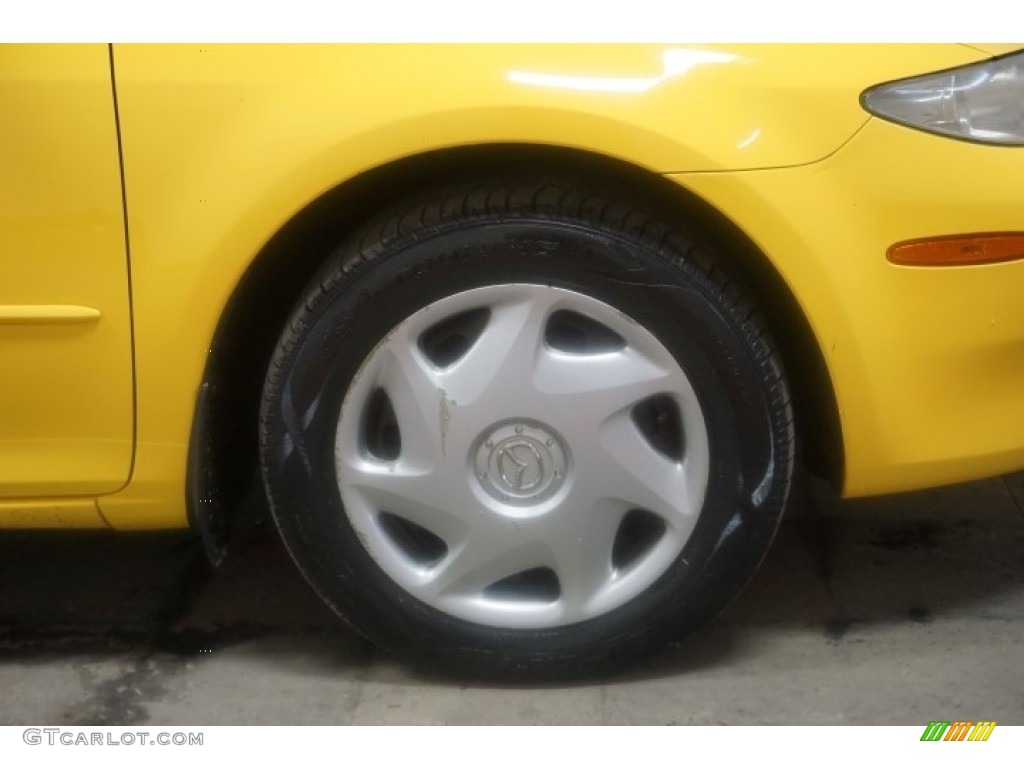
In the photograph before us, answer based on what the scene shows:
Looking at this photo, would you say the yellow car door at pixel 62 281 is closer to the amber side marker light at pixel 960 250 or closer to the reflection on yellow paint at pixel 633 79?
the reflection on yellow paint at pixel 633 79

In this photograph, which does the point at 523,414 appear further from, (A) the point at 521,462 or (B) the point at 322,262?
(B) the point at 322,262

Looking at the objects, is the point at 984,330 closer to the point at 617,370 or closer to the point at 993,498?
the point at 617,370

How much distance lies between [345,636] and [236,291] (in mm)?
644

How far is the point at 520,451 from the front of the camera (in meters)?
1.71

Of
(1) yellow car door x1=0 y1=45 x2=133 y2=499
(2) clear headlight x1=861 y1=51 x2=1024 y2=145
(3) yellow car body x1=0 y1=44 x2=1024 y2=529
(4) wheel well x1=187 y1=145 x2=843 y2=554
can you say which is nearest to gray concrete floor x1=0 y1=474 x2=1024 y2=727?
(4) wheel well x1=187 y1=145 x2=843 y2=554

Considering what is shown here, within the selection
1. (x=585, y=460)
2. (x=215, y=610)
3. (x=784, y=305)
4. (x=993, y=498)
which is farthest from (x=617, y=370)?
(x=993, y=498)

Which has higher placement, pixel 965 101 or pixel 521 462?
pixel 965 101

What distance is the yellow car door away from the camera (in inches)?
61.6

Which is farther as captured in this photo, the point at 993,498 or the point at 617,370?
the point at 993,498

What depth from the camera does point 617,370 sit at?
1681mm

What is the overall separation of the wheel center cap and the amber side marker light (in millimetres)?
518

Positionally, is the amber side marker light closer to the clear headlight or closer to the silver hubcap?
the clear headlight

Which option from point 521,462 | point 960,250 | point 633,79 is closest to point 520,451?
point 521,462

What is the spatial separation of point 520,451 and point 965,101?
0.74 m
